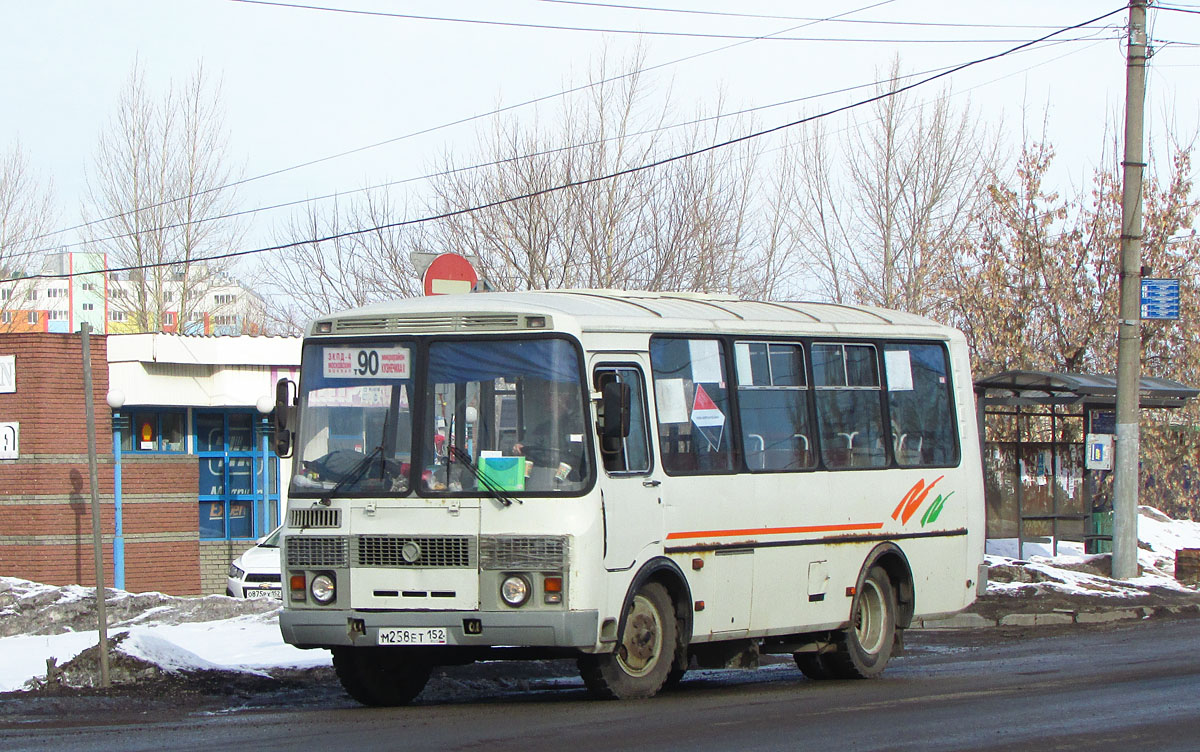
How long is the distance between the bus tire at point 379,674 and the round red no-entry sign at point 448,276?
4.99 meters

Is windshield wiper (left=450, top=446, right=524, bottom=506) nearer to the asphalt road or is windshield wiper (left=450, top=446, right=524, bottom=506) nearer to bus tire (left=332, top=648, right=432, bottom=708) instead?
the asphalt road

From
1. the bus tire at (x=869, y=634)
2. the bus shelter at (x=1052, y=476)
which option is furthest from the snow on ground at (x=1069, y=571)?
the bus tire at (x=869, y=634)

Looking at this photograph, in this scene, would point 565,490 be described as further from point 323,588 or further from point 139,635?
point 139,635

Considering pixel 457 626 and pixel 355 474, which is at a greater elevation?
pixel 355 474

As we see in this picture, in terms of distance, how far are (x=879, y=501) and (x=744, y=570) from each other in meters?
1.87

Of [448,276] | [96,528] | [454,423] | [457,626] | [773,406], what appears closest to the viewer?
[457,626]

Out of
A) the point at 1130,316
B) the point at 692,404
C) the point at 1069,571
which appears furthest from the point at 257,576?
the point at 1130,316

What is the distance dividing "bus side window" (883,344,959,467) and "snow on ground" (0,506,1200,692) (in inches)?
202

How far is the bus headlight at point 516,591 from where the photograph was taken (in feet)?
32.4

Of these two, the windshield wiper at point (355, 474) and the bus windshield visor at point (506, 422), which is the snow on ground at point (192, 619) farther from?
the bus windshield visor at point (506, 422)

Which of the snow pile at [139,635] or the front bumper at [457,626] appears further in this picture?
the snow pile at [139,635]

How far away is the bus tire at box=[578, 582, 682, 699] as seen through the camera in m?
10.3

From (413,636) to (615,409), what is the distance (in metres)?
1.91

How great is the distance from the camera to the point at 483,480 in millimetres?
10055
